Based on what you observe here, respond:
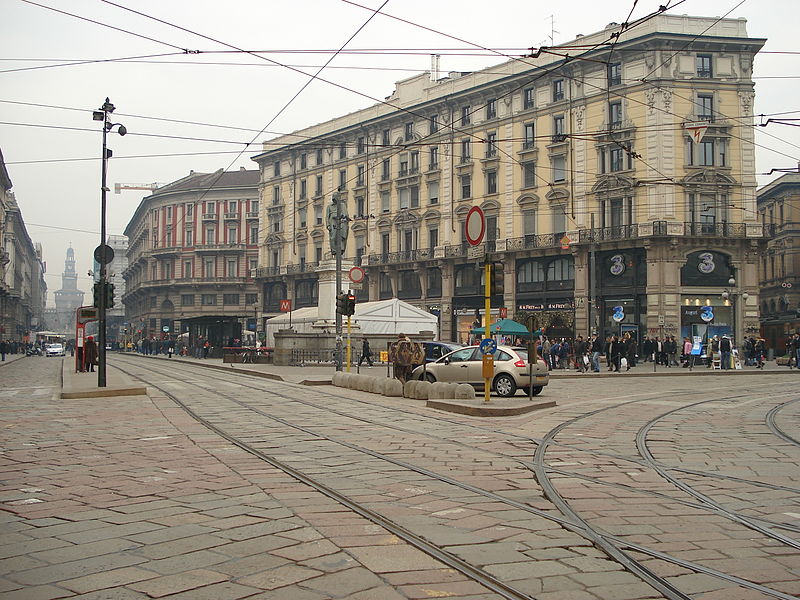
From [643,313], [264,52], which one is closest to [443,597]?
[264,52]

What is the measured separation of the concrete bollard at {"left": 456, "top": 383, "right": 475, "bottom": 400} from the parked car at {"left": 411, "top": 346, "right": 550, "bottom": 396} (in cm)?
144

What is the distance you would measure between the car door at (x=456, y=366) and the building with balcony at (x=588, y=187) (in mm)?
18143

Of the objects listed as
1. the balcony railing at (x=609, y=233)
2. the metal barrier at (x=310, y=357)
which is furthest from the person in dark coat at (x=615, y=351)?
the metal barrier at (x=310, y=357)

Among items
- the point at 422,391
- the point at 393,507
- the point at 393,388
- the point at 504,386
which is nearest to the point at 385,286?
the point at 393,388

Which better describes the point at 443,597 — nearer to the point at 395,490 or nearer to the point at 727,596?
the point at 727,596

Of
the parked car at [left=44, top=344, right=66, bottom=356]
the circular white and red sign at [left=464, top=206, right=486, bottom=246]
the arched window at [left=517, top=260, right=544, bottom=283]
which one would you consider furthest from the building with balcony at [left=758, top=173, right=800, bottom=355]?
the parked car at [left=44, top=344, right=66, bottom=356]

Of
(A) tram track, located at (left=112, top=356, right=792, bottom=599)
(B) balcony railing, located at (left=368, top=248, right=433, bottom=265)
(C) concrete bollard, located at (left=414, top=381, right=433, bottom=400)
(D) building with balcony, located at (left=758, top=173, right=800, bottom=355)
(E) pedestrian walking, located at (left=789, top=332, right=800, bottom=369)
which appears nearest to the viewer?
(A) tram track, located at (left=112, top=356, right=792, bottom=599)

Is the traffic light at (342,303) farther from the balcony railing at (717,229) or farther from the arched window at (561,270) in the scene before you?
the arched window at (561,270)

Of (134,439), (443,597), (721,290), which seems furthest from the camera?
(721,290)

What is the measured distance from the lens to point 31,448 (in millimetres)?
9844

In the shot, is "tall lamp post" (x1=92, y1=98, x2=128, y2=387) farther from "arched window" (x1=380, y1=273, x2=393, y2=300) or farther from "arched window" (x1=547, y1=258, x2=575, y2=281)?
"arched window" (x1=380, y1=273, x2=393, y2=300)

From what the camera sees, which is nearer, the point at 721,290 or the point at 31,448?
the point at 31,448

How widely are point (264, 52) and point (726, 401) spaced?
1327cm

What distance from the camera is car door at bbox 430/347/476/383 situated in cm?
1973
